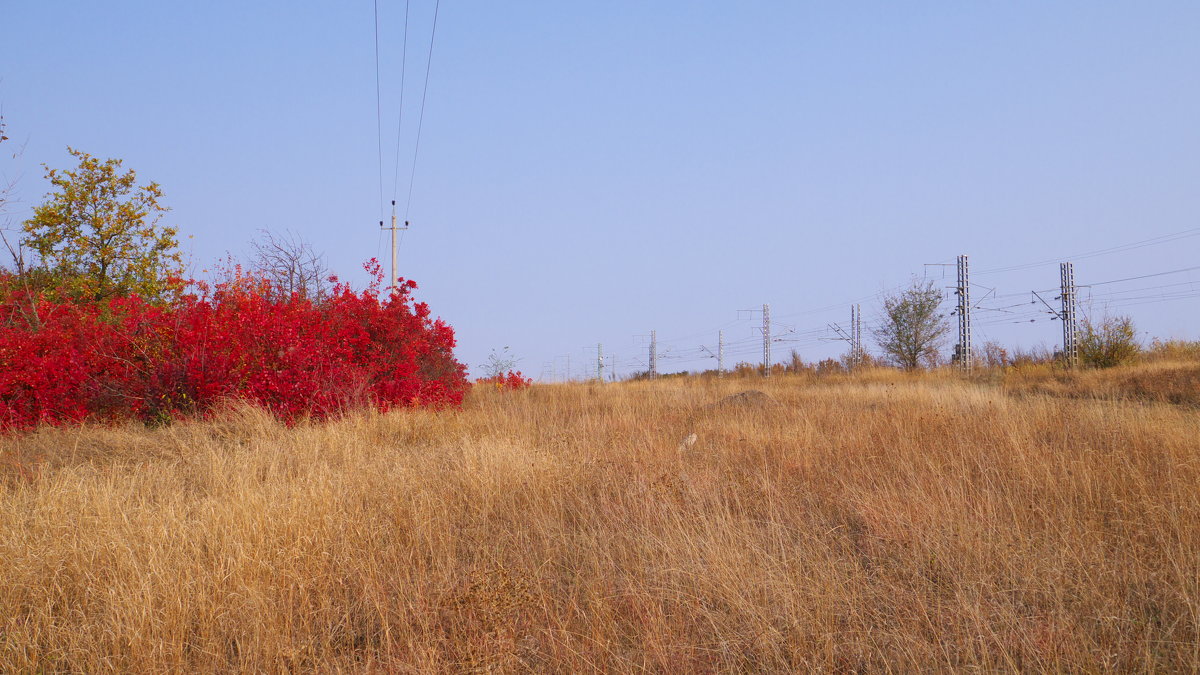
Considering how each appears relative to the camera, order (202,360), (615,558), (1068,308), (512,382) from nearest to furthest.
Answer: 1. (615,558)
2. (202,360)
3. (512,382)
4. (1068,308)

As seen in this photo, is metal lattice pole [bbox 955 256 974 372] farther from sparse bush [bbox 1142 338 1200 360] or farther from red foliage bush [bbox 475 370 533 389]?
red foliage bush [bbox 475 370 533 389]

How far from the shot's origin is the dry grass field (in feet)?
8.83

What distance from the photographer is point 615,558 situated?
375cm

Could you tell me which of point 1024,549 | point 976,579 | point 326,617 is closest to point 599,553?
point 326,617

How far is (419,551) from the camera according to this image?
3.86 meters

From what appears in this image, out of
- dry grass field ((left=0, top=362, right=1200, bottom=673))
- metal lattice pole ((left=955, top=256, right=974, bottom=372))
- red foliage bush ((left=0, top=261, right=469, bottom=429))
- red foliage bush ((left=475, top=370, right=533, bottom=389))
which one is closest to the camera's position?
dry grass field ((left=0, top=362, right=1200, bottom=673))

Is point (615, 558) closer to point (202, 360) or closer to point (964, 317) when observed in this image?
point (202, 360)

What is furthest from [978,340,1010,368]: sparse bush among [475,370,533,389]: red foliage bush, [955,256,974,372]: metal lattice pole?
[475,370,533,389]: red foliage bush

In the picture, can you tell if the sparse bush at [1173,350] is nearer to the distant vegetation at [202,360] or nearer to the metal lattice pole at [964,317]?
the metal lattice pole at [964,317]

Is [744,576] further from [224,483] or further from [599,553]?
[224,483]

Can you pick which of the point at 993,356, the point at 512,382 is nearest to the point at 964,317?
the point at 993,356

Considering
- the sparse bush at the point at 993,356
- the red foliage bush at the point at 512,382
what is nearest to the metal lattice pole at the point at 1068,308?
the sparse bush at the point at 993,356

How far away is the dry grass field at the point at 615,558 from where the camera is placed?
2691 millimetres

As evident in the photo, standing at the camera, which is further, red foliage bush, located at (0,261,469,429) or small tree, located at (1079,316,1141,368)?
small tree, located at (1079,316,1141,368)
